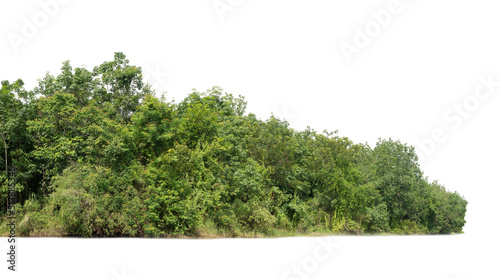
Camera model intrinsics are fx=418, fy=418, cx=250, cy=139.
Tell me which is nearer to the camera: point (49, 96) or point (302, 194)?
point (49, 96)

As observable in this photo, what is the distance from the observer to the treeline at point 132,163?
25422mm

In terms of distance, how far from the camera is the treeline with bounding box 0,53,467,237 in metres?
25.4

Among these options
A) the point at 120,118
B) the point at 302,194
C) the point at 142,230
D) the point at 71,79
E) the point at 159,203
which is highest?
the point at 71,79

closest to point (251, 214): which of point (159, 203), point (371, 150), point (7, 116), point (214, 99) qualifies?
point (159, 203)

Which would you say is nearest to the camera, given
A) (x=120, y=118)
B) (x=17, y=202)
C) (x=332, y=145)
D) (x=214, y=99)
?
(x=17, y=202)

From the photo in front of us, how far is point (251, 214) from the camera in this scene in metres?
30.2

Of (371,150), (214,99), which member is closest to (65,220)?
(214,99)

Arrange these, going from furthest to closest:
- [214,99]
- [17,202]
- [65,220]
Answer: [214,99], [17,202], [65,220]

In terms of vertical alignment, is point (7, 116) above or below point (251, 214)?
above

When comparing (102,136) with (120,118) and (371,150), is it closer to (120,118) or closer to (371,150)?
(120,118)

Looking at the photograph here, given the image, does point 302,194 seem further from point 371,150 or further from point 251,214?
point 371,150

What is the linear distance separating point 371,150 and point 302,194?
2241 centimetres

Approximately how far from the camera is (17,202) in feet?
89.6

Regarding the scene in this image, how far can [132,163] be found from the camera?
26.6 m
